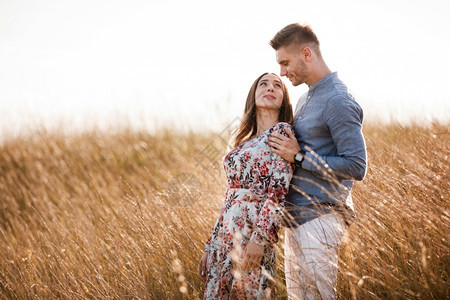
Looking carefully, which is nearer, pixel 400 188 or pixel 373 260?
pixel 373 260

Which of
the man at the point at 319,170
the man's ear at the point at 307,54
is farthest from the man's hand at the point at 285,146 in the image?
the man's ear at the point at 307,54

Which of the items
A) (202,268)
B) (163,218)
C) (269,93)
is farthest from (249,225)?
(163,218)

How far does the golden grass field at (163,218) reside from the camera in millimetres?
2229

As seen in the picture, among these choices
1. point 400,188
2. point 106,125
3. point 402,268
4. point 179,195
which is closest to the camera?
point 402,268

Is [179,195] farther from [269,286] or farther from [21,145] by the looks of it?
[21,145]

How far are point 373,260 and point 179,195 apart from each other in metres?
2.39

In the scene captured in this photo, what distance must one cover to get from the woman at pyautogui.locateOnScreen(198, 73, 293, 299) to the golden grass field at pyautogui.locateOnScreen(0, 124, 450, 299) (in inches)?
11.8

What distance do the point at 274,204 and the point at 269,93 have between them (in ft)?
3.08

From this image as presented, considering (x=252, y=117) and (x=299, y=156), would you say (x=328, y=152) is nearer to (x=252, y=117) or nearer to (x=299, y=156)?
(x=299, y=156)

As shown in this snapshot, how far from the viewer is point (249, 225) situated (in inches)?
95.2

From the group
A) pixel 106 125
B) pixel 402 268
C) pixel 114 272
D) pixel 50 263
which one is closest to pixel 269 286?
pixel 402 268

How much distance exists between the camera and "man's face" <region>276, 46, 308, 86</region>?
2.52 meters

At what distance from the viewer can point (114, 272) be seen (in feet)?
11.0

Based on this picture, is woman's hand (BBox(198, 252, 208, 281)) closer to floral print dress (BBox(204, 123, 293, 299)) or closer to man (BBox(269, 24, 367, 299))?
floral print dress (BBox(204, 123, 293, 299))
